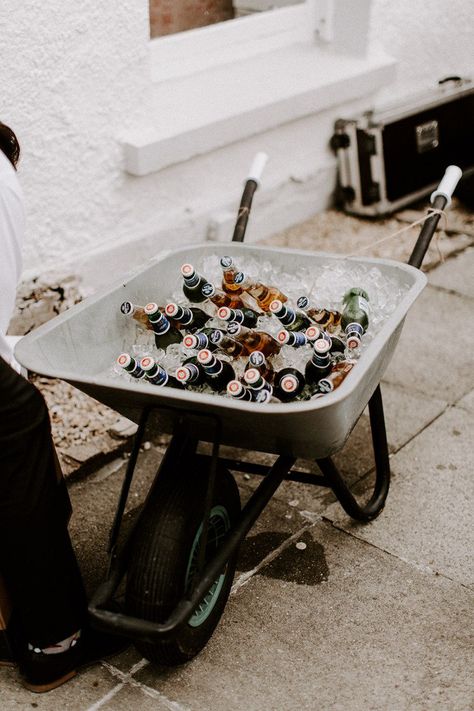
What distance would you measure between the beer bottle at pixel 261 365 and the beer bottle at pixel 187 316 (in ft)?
0.71

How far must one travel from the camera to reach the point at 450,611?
2.31 m

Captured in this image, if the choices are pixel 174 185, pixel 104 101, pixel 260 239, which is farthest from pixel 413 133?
pixel 104 101

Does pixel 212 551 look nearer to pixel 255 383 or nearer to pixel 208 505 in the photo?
pixel 208 505

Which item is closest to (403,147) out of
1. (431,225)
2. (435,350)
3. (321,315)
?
(435,350)

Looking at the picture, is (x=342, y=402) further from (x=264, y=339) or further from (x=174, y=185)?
(x=174, y=185)

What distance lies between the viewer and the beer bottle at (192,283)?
216 centimetres

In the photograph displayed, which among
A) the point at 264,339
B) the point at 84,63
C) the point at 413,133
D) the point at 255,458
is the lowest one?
the point at 255,458

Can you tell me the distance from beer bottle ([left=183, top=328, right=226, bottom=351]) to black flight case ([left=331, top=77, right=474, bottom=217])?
2.73 meters

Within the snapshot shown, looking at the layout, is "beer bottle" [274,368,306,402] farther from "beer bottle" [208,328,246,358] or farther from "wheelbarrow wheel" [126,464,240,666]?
"wheelbarrow wheel" [126,464,240,666]

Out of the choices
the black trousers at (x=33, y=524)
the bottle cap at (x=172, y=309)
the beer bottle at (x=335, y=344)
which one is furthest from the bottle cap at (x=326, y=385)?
the black trousers at (x=33, y=524)

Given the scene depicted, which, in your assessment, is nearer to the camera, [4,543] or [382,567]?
[4,543]

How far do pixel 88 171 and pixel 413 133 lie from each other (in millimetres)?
2034

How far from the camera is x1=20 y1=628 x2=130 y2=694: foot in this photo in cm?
206

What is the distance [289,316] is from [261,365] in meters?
0.16
